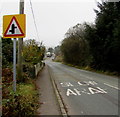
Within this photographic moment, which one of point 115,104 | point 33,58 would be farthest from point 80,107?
point 33,58

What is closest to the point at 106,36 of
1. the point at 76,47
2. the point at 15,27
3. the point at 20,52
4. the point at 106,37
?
the point at 106,37

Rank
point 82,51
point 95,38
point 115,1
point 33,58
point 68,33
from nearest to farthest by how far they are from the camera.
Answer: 1. point 33,58
2. point 115,1
3. point 95,38
4. point 82,51
5. point 68,33

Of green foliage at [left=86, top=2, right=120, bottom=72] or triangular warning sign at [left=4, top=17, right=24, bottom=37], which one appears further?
green foliage at [left=86, top=2, right=120, bottom=72]

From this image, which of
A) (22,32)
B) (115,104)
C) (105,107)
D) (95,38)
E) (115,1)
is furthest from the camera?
(95,38)

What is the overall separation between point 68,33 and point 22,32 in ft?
205

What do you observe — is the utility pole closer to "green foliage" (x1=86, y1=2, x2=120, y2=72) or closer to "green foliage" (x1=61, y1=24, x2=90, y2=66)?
"green foliage" (x1=86, y1=2, x2=120, y2=72)

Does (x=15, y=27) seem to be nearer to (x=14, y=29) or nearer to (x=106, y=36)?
(x=14, y=29)

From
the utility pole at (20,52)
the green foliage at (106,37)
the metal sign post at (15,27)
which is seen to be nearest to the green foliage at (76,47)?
the green foliage at (106,37)

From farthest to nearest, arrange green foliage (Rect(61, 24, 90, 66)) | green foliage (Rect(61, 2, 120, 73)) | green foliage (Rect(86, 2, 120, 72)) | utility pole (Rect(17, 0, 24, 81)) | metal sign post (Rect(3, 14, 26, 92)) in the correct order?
green foliage (Rect(61, 24, 90, 66)), green foliage (Rect(86, 2, 120, 72)), green foliage (Rect(61, 2, 120, 73)), utility pole (Rect(17, 0, 24, 81)), metal sign post (Rect(3, 14, 26, 92))

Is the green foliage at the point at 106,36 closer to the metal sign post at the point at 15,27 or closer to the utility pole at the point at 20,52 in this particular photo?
the utility pole at the point at 20,52

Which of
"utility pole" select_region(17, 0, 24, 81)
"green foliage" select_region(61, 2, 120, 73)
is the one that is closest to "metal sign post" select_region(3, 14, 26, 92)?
"utility pole" select_region(17, 0, 24, 81)

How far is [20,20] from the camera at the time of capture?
605 cm

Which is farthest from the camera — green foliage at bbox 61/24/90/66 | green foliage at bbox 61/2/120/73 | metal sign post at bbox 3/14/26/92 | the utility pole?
green foliage at bbox 61/24/90/66

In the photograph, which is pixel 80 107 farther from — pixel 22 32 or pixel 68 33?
pixel 68 33
